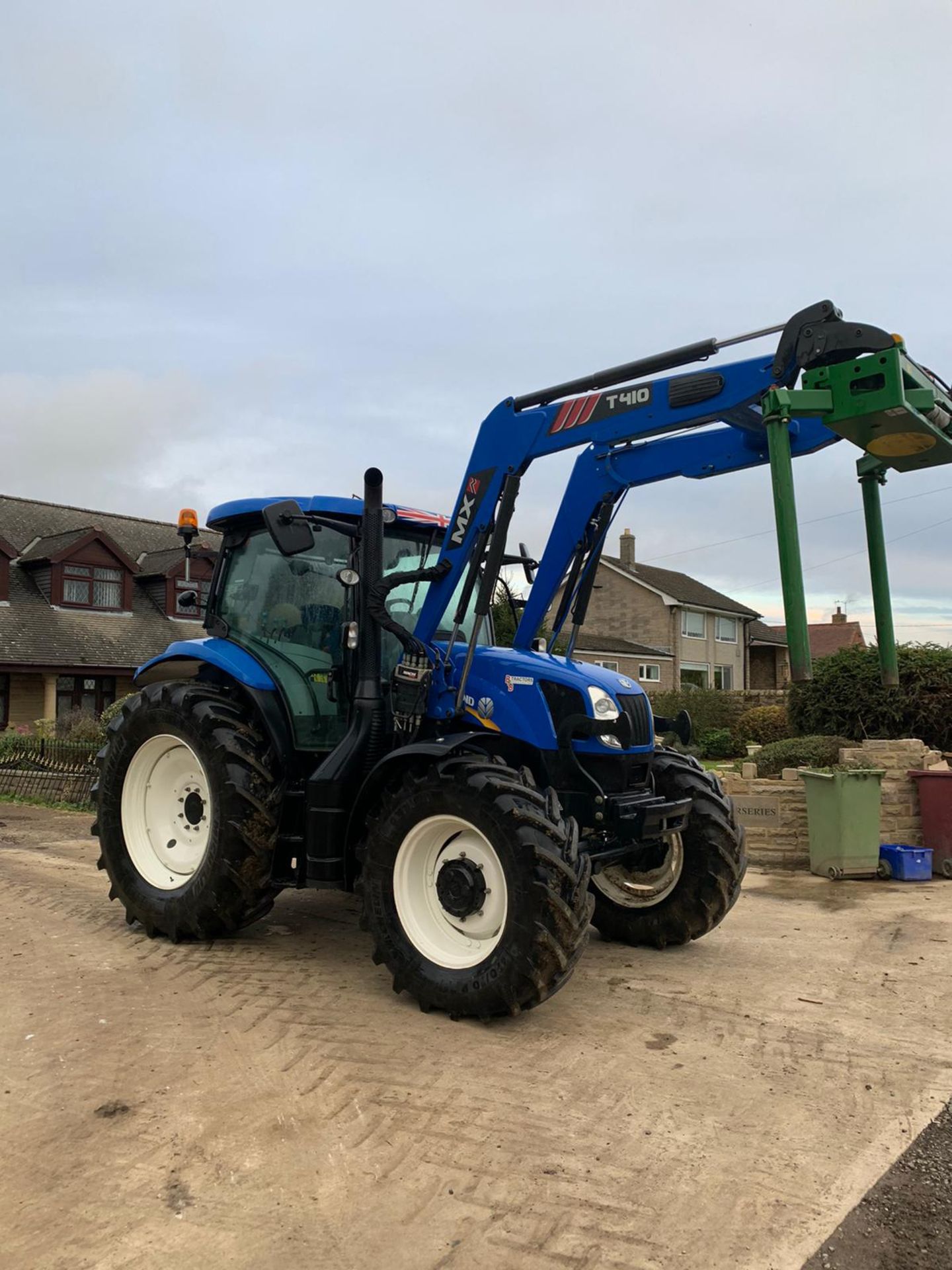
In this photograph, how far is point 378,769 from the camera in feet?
15.9

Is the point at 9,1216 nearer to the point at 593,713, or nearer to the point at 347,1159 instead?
the point at 347,1159

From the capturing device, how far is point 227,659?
5.80 metres

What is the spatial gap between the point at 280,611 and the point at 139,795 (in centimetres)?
154

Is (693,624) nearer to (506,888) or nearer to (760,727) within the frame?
(760,727)

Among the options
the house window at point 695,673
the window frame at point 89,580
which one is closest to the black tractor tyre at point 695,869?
the window frame at point 89,580

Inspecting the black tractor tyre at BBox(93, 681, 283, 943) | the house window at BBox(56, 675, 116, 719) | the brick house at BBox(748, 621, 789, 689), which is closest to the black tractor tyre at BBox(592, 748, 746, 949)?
the black tractor tyre at BBox(93, 681, 283, 943)

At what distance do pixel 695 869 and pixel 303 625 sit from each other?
2709 mm

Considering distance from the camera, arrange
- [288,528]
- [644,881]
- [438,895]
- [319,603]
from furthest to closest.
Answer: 1. [644,881]
2. [319,603]
3. [288,528]
4. [438,895]

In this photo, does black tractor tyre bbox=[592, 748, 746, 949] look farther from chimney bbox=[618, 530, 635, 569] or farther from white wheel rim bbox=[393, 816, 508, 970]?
chimney bbox=[618, 530, 635, 569]

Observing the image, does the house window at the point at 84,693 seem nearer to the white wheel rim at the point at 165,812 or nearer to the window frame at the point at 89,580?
the window frame at the point at 89,580

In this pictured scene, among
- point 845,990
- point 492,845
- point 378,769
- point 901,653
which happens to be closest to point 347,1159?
point 492,845

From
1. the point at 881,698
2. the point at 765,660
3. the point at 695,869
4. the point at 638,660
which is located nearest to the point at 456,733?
the point at 695,869

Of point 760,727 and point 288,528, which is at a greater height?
point 288,528

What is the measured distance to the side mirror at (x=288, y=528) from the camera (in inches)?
201
